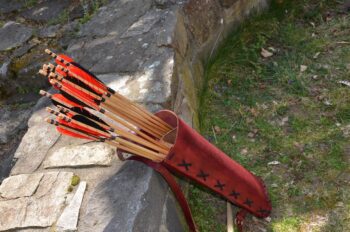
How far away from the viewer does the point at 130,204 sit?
5.97 feet

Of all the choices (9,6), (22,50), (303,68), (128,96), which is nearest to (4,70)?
(22,50)

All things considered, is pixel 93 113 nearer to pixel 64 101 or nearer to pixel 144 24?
pixel 64 101

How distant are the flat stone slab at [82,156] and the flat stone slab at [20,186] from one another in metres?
0.10

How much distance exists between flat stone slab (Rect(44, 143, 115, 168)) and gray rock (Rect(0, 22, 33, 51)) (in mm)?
1512

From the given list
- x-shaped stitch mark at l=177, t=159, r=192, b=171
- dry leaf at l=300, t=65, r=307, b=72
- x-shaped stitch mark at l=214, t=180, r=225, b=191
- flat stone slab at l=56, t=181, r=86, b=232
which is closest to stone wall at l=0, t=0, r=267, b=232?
flat stone slab at l=56, t=181, r=86, b=232

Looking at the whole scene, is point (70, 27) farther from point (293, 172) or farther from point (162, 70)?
point (293, 172)

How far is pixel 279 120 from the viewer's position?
2885 millimetres

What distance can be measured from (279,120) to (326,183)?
2.00ft

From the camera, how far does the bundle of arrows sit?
5.69 feet

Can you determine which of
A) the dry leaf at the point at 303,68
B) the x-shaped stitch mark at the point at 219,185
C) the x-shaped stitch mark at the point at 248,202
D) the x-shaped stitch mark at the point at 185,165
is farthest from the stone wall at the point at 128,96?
the dry leaf at the point at 303,68

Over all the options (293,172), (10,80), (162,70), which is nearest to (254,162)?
(293,172)

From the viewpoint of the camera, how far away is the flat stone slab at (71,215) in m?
1.81

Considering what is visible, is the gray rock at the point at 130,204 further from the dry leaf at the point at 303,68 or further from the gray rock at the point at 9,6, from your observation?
the gray rock at the point at 9,6

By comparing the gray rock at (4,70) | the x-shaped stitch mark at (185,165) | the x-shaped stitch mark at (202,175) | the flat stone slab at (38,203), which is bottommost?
the gray rock at (4,70)
